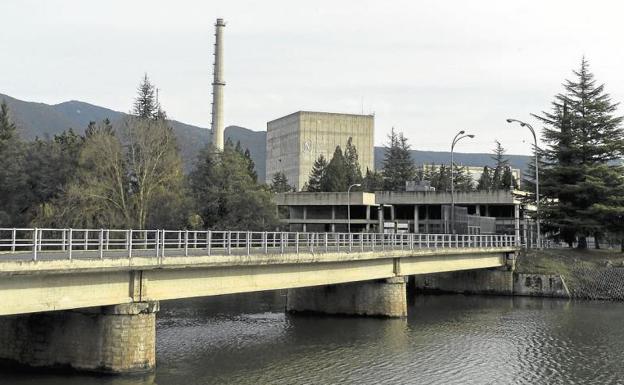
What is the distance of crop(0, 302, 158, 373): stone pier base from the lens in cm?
2220

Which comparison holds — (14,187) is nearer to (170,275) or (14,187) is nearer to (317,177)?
(170,275)

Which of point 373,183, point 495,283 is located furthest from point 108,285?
point 373,183

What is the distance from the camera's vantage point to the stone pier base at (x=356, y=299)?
38656 mm

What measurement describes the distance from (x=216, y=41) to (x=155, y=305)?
262ft

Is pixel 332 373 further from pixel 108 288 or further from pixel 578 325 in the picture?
pixel 578 325

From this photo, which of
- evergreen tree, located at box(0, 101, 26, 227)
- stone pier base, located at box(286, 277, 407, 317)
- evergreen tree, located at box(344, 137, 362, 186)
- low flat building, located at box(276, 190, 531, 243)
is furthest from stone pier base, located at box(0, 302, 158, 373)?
evergreen tree, located at box(344, 137, 362, 186)

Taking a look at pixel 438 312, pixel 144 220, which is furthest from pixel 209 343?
pixel 144 220

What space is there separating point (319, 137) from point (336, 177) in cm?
5415

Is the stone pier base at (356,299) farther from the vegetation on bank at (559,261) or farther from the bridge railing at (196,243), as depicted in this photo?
the vegetation on bank at (559,261)

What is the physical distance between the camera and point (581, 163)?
6109 centimetres

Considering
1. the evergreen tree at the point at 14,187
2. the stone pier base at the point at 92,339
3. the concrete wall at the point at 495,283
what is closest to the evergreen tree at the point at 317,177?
the evergreen tree at the point at 14,187

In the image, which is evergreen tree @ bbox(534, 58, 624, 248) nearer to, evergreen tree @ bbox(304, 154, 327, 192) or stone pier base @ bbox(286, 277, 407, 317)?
stone pier base @ bbox(286, 277, 407, 317)

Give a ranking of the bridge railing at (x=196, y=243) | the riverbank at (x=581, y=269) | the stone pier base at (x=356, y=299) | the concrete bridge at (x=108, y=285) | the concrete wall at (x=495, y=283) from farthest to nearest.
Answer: the concrete wall at (x=495, y=283), the riverbank at (x=581, y=269), the stone pier base at (x=356, y=299), the bridge railing at (x=196, y=243), the concrete bridge at (x=108, y=285)

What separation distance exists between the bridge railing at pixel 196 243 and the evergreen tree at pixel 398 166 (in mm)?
83997
